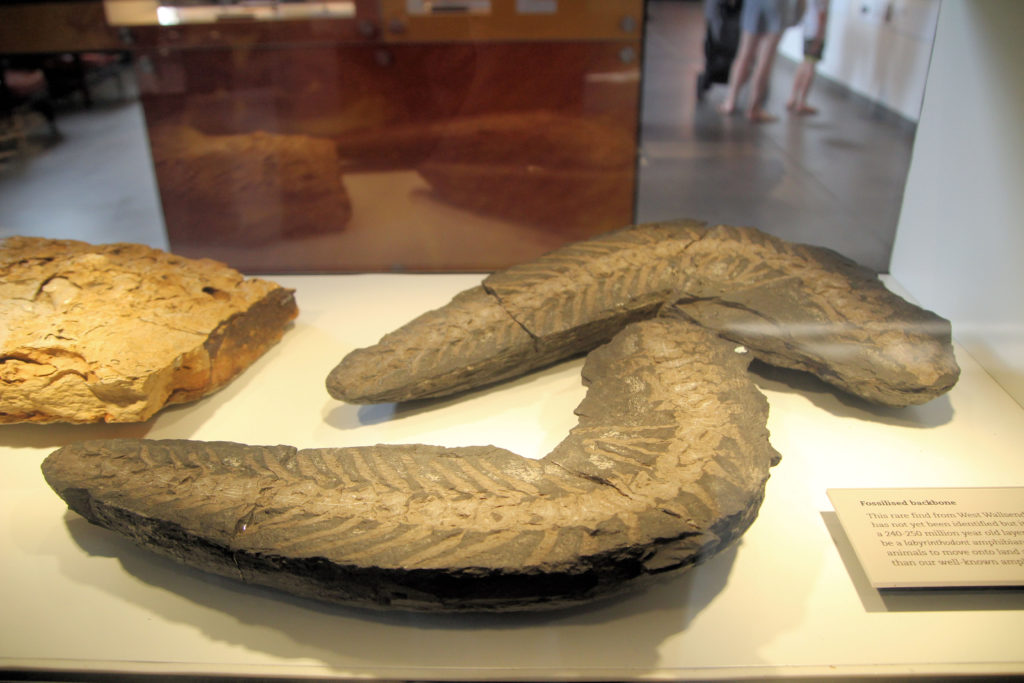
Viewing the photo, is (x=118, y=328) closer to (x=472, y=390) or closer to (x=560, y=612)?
(x=472, y=390)

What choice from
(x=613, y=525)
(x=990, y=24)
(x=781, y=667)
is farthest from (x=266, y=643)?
(x=990, y=24)

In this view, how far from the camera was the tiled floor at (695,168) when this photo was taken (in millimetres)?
3234

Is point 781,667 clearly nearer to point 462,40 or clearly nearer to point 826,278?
point 826,278

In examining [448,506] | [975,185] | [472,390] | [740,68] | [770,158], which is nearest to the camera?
[448,506]

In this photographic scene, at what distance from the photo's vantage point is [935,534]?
1.99 meters

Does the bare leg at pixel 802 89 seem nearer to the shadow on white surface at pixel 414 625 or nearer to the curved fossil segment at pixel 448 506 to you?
the curved fossil segment at pixel 448 506

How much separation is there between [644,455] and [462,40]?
204 centimetres

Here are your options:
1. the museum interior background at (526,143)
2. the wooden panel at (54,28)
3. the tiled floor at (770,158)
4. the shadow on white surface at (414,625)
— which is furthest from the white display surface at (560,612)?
the wooden panel at (54,28)

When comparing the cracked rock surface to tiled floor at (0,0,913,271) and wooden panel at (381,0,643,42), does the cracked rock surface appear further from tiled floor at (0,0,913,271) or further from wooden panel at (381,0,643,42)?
wooden panel at (381,0,643,42)

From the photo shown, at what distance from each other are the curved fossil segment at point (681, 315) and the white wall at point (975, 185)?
42 cm

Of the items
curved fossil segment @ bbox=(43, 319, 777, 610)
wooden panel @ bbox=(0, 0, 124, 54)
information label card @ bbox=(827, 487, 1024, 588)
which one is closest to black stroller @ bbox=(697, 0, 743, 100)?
curved fossil segment @ bbox=(43, 319, 777, 610)

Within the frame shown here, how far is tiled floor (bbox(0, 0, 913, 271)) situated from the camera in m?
3.23

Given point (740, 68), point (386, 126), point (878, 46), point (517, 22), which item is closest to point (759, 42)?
point (740, 68)

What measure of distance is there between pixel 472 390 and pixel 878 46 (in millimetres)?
2124
